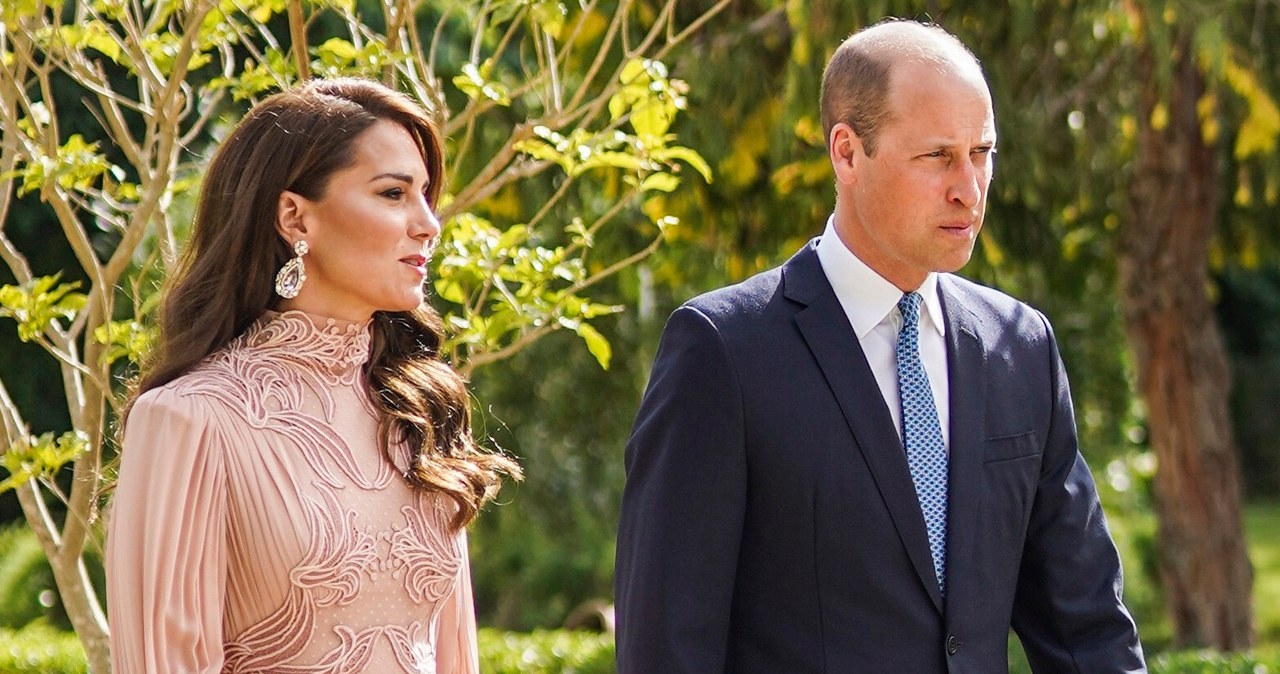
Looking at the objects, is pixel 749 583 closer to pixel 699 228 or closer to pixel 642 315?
pixel 699 228

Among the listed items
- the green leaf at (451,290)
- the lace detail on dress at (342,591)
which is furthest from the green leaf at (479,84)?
the lace detail on dress at (342,591)

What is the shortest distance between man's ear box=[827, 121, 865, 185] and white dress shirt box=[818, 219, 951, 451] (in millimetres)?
110

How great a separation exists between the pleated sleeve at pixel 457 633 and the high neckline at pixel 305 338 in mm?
356

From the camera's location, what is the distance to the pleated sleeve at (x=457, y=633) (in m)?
2.85

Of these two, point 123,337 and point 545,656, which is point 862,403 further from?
point 545,656

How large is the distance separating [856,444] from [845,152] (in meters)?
0.46

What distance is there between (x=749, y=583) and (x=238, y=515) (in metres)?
0.75

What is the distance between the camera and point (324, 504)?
2.63 meters

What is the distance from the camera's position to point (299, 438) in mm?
2670

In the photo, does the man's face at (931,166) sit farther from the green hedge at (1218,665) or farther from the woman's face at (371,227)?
the green hedge at (1218,665)

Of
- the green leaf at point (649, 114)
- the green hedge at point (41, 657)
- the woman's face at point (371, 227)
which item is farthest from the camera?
the green hedge at point (41, 657)

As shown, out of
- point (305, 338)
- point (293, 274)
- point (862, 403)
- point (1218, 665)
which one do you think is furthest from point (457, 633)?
point (1218, 665)

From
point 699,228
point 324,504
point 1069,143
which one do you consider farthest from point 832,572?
point 1069,143

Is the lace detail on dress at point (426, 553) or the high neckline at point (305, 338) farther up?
the high neckline at point (305, 338)
